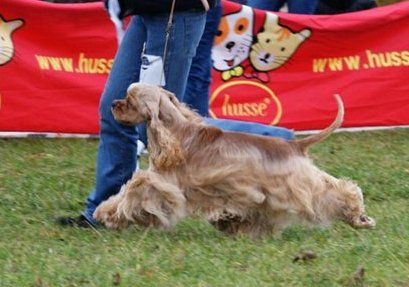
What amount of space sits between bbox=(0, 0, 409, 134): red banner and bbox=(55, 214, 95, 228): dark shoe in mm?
2607

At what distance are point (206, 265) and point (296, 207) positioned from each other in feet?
2.27

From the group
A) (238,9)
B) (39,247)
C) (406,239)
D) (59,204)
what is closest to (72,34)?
(238,9)

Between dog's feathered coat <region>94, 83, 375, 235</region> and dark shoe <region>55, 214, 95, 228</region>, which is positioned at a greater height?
dog's feathered coat <region>94, 83, 375, 235</region>

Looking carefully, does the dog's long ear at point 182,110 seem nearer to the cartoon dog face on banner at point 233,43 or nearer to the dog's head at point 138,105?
the dog's head at point 138,105

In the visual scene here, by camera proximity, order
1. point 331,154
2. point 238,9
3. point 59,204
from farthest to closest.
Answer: point 238,9, point 331,154, point 59,204

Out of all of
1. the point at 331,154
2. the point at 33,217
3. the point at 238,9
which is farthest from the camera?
the point at 238,9

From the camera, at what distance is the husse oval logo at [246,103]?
8.05m

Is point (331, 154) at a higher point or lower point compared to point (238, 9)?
lower

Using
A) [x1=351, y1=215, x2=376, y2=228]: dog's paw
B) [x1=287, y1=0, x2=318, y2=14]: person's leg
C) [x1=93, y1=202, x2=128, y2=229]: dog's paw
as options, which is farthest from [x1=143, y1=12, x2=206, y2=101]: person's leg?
[x1=287, y1=0, x2=318, y2=14]: person's leg

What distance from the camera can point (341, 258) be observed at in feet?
14.5

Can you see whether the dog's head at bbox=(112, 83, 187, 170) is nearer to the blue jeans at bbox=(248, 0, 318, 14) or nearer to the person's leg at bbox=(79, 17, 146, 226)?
the person's leg at bbox=(79, 17, 146, 226)

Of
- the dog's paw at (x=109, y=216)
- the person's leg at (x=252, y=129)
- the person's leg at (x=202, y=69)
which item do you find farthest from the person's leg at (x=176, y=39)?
the person's leg at (x=202, y=69)

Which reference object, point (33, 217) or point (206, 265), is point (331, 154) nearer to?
point (33, 217)

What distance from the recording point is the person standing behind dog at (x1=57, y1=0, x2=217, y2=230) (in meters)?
4.80
